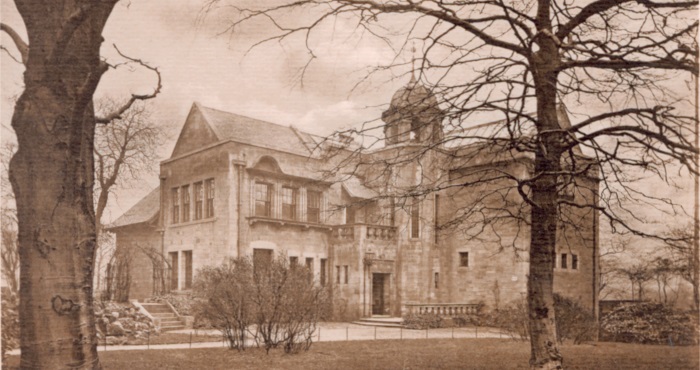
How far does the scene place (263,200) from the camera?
21016 millimetres

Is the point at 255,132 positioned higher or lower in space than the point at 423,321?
higher

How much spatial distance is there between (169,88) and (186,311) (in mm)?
10298

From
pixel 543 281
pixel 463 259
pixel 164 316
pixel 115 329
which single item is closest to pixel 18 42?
pixel 543 281

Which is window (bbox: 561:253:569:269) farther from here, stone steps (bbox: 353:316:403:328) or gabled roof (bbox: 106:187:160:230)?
gabled roof (bbox: 106:187:160:230)

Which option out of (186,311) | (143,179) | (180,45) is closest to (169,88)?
(180,45)

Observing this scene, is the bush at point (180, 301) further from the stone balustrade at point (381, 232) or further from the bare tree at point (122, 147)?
the stone balustrade at point (381, 232)

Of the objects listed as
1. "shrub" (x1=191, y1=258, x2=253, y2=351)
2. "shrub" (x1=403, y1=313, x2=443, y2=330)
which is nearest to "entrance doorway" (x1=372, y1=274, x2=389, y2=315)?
"shrub" (x1=403, y1=313, x2=443, y2=330)

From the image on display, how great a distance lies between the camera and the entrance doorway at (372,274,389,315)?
23.6 meters

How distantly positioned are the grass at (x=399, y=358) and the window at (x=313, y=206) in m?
9.85

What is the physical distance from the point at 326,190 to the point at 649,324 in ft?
41.6

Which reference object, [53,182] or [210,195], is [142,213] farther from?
[53,182]

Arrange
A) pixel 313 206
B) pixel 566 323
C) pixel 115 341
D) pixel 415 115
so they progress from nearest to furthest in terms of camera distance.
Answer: pixel 415 115 < pixel 115 341 < pixel 566 323 < pixel 313 206

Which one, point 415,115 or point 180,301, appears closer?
point 415,115

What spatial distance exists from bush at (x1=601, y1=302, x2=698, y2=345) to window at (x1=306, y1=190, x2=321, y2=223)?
1138cm
